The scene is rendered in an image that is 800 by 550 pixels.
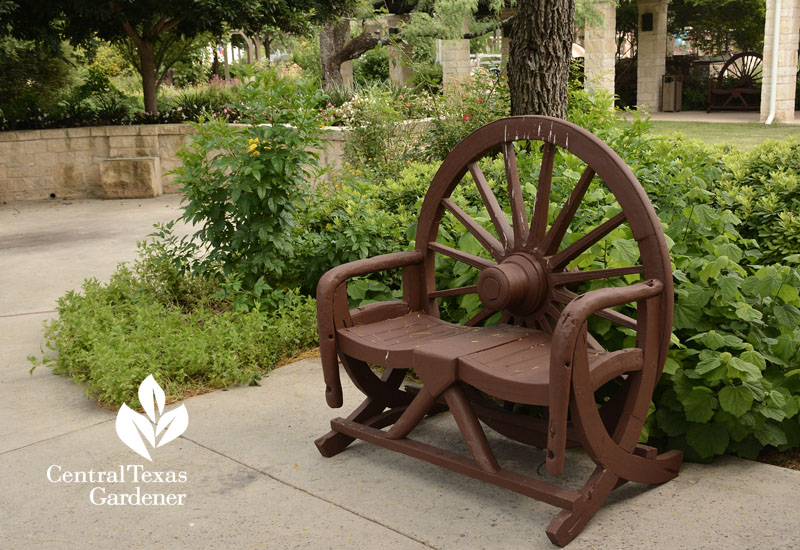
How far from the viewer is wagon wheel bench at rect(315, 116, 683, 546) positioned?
2463 mm

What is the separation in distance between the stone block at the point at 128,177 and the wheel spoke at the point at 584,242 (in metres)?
9.73

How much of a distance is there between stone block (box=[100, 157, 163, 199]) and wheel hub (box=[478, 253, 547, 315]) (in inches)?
379

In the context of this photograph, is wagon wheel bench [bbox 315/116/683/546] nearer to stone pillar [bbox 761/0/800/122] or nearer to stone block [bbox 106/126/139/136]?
stone block [bbox 106/126/139/136]

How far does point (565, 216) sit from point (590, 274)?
24 centimetres

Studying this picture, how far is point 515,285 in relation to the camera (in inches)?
115

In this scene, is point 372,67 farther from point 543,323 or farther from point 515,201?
point 543,323

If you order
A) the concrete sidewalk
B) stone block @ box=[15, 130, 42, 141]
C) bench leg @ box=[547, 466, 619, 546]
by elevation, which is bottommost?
the concrete sidewalk

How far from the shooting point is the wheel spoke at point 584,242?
9.29 feet

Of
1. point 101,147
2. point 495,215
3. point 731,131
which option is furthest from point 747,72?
point 495,215

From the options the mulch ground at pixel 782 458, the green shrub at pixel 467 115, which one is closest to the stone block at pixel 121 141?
the green shrub at pixel 467 115

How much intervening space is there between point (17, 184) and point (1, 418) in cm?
899

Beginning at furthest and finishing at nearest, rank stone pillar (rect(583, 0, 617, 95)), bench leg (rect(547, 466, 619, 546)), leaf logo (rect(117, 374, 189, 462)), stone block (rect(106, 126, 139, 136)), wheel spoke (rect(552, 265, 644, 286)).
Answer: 1. stone pillar (rect(583, 0, 617, 95))
2. stone block (rect(106, 126, 139, 136))
3. leaf logo (rect(117, 374, 189, 462))
4. wheel spoke (rect(552, 265, 644, 286))
5. bench leg (rect(547, 466, 619, 546))

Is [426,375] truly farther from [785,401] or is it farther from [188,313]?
[188,313]

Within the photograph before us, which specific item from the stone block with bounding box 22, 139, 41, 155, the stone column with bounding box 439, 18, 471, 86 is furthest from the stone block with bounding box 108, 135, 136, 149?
the stone column with bounding box 439, 18, 471, 86
